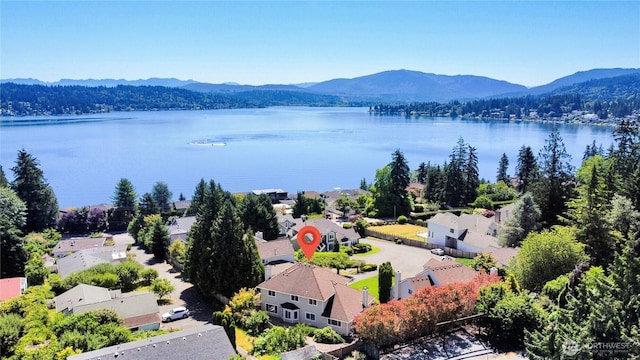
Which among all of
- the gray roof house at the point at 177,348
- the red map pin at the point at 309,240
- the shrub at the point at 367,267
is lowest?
the shrub at the point at 367,267

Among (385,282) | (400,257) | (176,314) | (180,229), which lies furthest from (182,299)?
(400,257)

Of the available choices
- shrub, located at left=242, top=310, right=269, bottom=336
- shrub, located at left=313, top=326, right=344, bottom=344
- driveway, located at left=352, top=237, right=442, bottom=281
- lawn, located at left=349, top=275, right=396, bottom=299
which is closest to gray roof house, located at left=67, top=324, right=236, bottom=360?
shrub, located at left=242, top=310, right=269, bottom=336

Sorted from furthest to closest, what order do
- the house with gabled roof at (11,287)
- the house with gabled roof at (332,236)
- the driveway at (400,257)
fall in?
the house with gabled roof at (332,236)
the driveway at (400,257)
the house with gabled roof at (11,287)

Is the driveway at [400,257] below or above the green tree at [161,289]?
below

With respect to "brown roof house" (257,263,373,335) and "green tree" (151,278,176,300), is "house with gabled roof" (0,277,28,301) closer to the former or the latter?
"green tree" (151,278,176,300)

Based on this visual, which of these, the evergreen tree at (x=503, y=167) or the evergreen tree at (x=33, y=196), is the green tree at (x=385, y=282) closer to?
the evergreen tree at (x=33, y=196)

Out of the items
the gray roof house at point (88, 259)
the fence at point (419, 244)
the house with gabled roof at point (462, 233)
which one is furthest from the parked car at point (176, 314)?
the house with gabled roof at point (462, 233)
